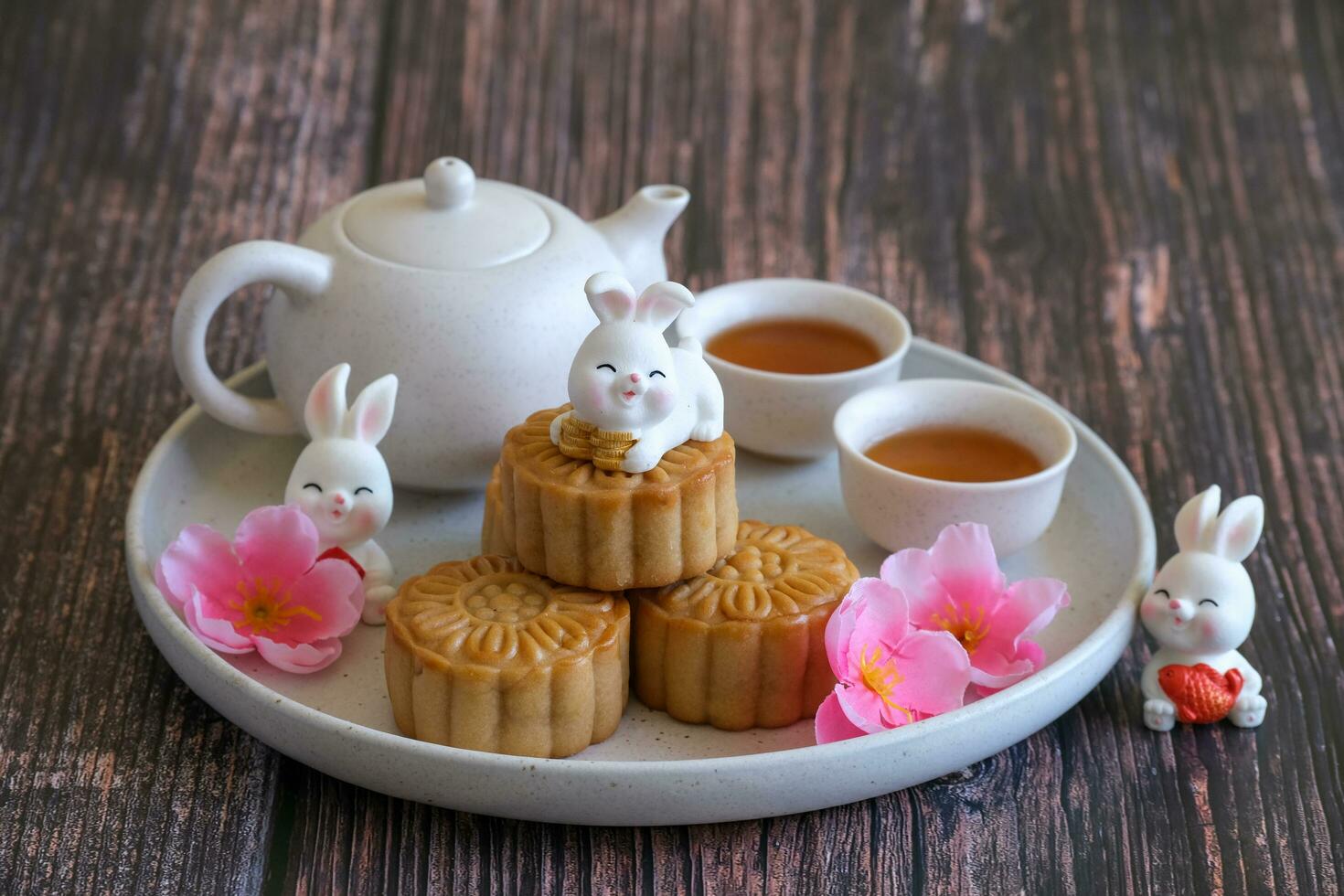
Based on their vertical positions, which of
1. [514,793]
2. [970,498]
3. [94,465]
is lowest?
[94,465]

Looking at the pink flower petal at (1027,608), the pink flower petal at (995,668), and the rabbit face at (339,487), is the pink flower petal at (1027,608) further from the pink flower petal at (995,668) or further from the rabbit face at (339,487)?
the rabbit face at (339,487)

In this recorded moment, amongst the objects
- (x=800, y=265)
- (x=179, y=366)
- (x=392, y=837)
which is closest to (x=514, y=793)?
(x=392, y=837)

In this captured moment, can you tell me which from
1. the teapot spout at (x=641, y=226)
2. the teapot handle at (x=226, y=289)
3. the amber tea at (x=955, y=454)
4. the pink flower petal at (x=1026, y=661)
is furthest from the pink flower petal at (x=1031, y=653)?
the teapot handle at (x=226, y=289)

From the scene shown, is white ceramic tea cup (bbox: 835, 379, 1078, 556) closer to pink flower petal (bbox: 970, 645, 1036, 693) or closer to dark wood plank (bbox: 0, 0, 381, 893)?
pink flower petal (bbox: 970, 645, 1036, 693)

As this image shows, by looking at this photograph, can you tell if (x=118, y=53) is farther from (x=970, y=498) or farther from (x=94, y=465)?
(x=970, y=498)

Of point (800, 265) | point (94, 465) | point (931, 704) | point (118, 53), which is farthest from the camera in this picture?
point (118, 53)

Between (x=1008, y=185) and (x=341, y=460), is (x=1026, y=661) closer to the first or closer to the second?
(x=341, y=460)
